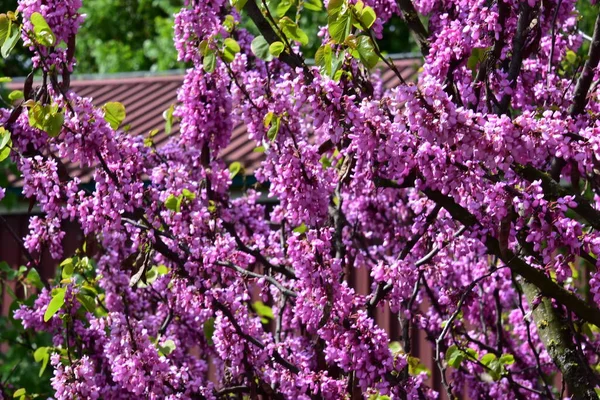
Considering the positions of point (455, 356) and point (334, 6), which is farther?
point (455, 356)

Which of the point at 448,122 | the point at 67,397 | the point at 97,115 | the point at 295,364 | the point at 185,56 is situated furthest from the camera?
the point at 185,56

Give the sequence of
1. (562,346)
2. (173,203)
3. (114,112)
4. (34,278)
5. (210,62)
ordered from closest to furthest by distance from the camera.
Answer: (114,112), (210,62), (562,346), (173,203), (34,278)

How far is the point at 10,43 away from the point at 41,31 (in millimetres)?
122

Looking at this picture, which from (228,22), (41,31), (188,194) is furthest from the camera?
(228,22)

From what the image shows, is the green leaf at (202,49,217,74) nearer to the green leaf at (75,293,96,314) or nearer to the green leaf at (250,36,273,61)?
the green leaf at (250,36,273,61)

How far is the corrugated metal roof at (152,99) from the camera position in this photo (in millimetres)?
9258

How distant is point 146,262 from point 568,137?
1.56m

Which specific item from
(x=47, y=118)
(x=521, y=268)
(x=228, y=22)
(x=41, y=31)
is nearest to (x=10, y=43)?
(x=41, y=31)

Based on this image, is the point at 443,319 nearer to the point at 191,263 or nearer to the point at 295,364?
the point at 295,364

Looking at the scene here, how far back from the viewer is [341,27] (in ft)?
9.57

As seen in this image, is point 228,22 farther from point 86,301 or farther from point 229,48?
point 86,301

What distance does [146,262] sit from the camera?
3.56 metres

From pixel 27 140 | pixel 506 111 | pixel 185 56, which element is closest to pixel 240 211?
pixel 185 56

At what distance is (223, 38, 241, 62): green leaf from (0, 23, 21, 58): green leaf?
0.78 m
